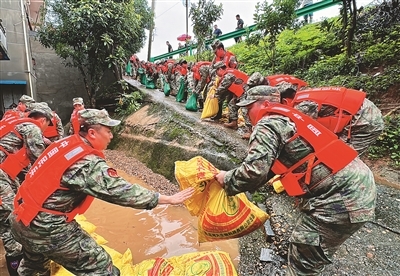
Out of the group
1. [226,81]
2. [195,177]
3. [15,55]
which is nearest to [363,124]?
[195,177]

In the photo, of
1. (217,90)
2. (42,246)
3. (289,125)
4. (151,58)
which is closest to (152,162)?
(217,90)

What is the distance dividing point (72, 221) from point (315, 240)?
6.15ft

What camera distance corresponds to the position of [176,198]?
2234 millimetres

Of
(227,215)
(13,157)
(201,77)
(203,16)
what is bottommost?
(227,215)

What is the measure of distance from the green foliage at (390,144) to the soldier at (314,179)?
115 inches

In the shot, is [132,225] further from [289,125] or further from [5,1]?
[5,1]

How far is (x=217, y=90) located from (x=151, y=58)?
56.3ft

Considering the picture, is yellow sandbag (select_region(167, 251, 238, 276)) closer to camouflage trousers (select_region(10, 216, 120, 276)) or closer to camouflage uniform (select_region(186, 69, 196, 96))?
camouflage trousers (select_region(10, 216, 120, 276))

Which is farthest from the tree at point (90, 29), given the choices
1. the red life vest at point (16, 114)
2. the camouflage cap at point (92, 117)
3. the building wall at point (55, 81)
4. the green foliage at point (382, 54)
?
the camouflage cap at point (92, 117)

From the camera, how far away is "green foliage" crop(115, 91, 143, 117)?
9992mm

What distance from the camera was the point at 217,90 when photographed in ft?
19.9

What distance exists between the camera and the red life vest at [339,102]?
311cm

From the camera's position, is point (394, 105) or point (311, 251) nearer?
point (311, 251)

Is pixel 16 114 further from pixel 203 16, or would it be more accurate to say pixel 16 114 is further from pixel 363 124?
pixel 203 16
